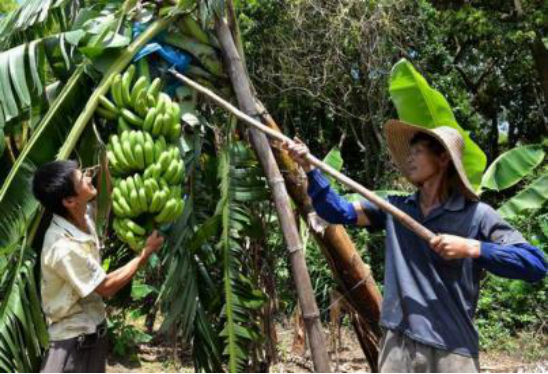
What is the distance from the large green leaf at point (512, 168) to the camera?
5773mm

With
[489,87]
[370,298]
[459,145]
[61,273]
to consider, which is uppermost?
[489,87]

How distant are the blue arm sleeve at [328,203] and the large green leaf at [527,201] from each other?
11.9ft

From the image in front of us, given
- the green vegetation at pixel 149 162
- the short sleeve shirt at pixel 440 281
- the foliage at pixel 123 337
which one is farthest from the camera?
the foliage at pixel 123 337

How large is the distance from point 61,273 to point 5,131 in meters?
1.32

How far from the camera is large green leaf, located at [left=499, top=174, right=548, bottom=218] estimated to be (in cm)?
582

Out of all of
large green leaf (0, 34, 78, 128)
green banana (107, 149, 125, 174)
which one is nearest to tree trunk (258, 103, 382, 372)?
green banana (107, 149, 125, 174)

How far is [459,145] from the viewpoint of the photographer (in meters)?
2.44

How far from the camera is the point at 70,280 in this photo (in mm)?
2318

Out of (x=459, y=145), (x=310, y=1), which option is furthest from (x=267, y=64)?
(x=459, y=145)

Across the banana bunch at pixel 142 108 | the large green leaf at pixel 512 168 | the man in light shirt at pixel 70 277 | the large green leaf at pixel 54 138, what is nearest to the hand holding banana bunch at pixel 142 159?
the banana bunch at pixel 142 108

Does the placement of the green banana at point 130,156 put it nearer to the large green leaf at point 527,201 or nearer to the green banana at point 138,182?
the green banana at point 138,182

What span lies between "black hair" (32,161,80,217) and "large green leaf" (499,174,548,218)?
14.6ft

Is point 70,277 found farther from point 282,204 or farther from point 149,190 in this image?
point 282,204

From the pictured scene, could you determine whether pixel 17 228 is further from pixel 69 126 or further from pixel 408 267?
pixel 408 267
